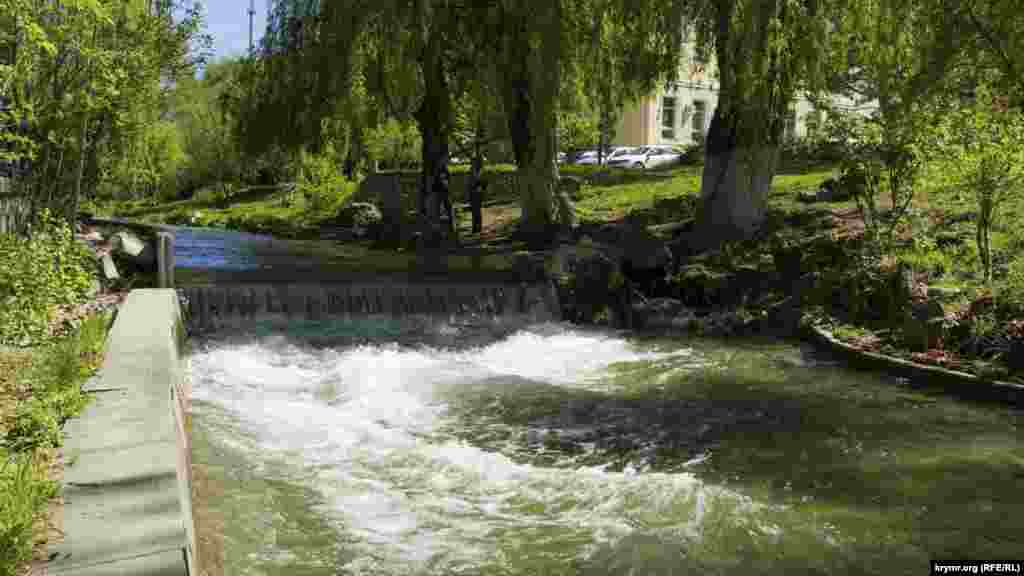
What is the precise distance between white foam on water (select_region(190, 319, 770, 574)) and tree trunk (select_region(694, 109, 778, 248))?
6.17 meters

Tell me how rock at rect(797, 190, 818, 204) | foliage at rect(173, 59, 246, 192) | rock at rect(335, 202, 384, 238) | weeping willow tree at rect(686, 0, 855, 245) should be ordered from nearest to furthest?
weeping willow tree at rect(686, 0, 855, 245)
rock at rect(797, 190, 818, 204)
rock at rect(335, 202, 384, 238)
foliage at rect(173, 59, 246, 192)

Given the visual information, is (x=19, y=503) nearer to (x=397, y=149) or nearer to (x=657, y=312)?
(x=657, y=312)

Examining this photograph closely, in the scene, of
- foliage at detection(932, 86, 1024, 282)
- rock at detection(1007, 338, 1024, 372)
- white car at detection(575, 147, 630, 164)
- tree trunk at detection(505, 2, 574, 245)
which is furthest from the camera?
white car at detection(575, 147, 630, 164)

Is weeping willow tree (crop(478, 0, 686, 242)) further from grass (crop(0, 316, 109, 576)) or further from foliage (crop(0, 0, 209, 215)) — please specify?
grass (crop(0, 316, 109, 576))

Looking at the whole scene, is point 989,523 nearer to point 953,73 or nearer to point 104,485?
point 104,485

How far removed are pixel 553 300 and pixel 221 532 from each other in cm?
1022

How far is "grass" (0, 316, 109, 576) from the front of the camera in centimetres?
357

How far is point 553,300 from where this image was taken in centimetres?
1512

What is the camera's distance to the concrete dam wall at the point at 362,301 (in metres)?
13.3

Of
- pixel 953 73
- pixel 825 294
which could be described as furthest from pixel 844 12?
pixel 825 294

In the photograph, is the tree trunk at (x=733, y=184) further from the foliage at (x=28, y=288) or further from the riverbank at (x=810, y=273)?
the foliage at (x=28, y=288)

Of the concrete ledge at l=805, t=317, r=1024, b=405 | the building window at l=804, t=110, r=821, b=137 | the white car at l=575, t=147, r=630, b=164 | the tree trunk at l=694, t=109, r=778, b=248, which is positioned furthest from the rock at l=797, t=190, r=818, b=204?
the white car at l=575, t=147, r=630, b=164

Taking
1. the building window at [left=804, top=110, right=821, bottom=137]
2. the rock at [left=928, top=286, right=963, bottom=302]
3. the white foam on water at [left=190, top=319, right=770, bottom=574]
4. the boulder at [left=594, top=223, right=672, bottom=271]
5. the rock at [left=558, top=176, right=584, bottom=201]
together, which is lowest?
the white foam on water at [left=190, top=319, right=770, bottom=574]

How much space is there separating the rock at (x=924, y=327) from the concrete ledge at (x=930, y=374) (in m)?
0.51
